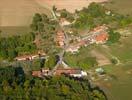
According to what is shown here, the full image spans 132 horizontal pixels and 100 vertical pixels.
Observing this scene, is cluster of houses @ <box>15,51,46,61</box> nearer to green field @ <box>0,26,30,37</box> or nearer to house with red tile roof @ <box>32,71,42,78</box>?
house with red tile roof @ <box>32,71,42,78</box>

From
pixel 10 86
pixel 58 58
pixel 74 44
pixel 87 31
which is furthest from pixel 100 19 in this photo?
pixel 10 86

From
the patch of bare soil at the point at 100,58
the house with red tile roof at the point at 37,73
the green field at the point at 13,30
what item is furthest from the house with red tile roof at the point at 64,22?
the house with red tile roof at the point at 37,73

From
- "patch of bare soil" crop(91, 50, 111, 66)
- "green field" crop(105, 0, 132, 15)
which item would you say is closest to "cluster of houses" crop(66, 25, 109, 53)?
"patch of bare soil" crop(91, 50, 111, 66)

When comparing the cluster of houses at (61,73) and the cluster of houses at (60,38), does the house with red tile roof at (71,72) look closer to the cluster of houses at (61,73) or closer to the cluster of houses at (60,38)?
the cluster of houses at (61,73)

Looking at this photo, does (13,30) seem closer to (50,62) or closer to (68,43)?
(68,43)

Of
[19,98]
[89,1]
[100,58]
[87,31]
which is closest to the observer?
[19,98]

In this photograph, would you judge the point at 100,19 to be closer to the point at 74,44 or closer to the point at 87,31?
the point at 87,31
